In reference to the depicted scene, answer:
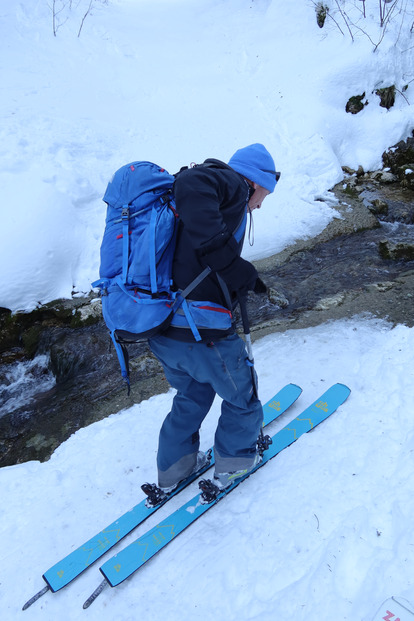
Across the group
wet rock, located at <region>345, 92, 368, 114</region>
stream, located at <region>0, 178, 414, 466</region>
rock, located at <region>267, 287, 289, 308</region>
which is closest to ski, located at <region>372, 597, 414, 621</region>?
stream, located at <region>0, 178, 414, 466</region>

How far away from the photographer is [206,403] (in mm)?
2574

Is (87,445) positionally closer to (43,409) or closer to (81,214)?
(43,409)

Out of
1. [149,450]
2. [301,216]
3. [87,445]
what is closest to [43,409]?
[87,445]

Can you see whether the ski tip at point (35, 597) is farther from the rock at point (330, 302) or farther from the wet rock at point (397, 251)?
the wet rock at point (397, 251)

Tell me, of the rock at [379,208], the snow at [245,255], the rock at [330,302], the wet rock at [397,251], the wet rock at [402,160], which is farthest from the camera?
the wet rock at [402,160]

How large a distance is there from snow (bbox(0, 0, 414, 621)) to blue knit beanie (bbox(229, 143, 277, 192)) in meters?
1.91

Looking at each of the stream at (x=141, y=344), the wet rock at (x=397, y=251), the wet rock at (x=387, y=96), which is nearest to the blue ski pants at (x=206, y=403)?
the stream at (x=141, y=344)

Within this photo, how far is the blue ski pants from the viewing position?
2256 millimetres

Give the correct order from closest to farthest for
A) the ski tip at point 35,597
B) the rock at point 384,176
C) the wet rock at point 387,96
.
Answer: the ski tip at point 35,597 < the rock at point 384,176 < the wet rock at point 387,96

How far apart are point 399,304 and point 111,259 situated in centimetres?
385

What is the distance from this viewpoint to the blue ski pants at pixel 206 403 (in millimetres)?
2256

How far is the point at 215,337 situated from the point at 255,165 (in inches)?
36.3

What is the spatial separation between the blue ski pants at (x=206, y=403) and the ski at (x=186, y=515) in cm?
22

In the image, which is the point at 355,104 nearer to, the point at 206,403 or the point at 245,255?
the point at 245,255
